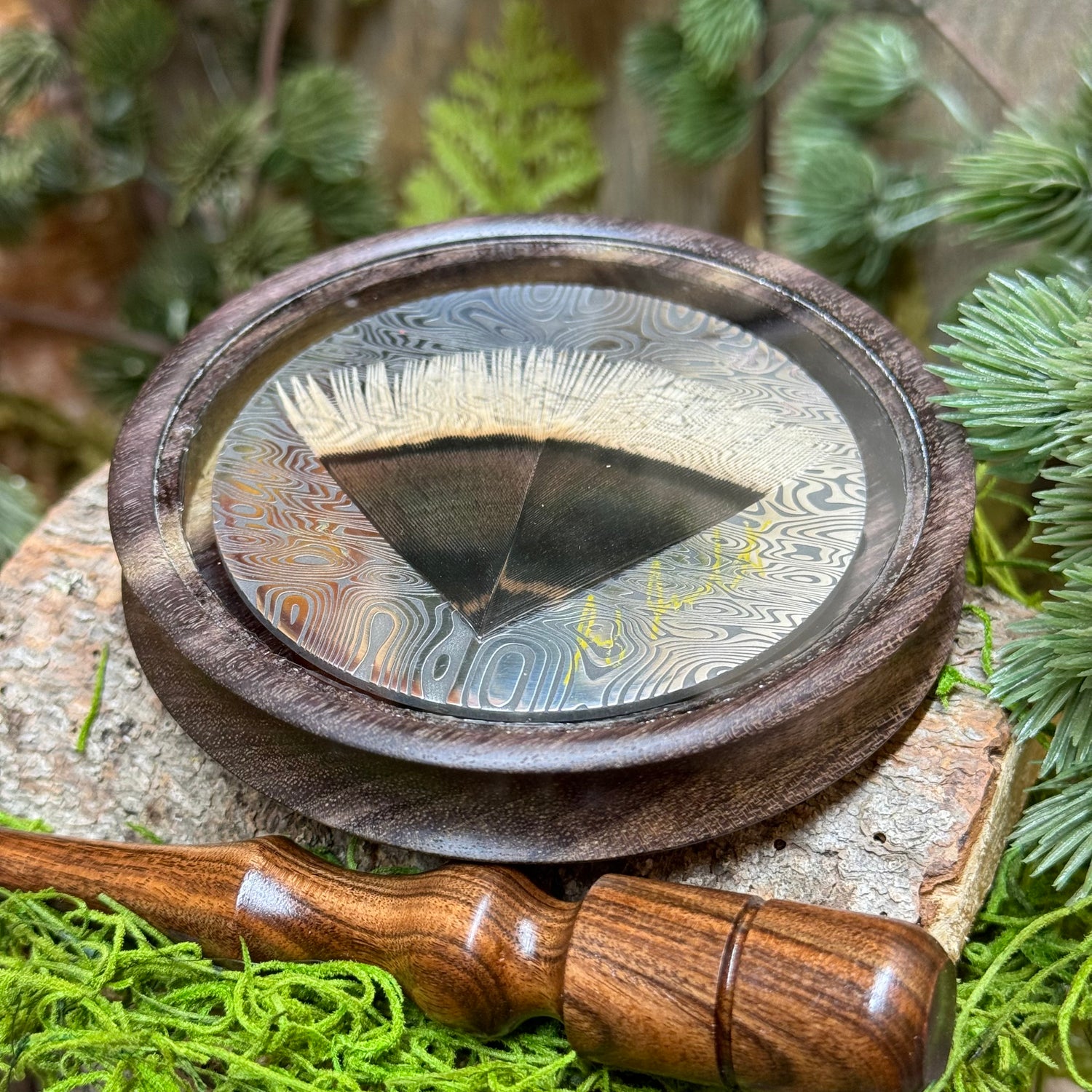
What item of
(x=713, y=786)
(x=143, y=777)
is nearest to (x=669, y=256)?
(x=713, y=786)

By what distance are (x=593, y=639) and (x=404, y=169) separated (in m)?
1.58

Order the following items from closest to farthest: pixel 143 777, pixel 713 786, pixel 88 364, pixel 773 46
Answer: pixel 713 786
pixel 143 777
pixel 773 46
pixel 88 364

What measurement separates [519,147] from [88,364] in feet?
2.66

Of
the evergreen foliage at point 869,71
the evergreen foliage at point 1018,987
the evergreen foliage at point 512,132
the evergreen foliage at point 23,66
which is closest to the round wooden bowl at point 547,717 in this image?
the evergreen foliage at point 1018,987

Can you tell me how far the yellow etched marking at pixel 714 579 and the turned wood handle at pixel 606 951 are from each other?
0.20 m

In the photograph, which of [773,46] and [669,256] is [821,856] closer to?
[669,256]

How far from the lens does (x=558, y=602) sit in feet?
2.79

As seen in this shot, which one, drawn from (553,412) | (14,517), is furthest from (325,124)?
(553,412)

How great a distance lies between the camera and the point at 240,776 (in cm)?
82

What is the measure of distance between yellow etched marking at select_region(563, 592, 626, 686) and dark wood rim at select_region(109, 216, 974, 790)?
0.05m

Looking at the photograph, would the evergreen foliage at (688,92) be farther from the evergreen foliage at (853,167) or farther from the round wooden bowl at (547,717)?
the round wooden bowl at (547,717)

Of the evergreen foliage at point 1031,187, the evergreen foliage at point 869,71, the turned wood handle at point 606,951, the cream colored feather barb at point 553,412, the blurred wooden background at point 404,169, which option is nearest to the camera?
the turned wood handle at point 606,951

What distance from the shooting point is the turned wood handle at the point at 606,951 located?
0.66 meters

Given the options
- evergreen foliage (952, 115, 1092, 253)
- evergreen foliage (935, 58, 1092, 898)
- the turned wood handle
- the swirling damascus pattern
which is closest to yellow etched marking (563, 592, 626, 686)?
the swirling damascus pattern
